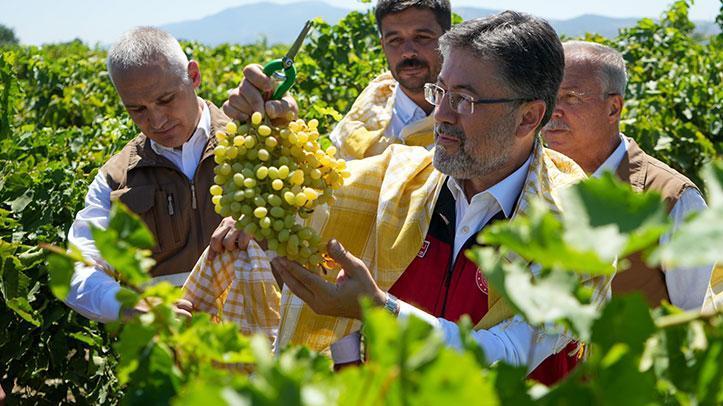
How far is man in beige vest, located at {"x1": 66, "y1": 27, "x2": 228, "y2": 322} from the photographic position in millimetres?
2912

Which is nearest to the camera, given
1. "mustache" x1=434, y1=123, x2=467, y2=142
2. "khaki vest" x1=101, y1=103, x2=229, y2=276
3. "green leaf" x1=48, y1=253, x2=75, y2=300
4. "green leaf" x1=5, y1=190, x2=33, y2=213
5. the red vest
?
"green leaf" x1=48, y1=253, x2=75, y2=300

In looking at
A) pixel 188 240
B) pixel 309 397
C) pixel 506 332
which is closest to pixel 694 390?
pixel 309 397

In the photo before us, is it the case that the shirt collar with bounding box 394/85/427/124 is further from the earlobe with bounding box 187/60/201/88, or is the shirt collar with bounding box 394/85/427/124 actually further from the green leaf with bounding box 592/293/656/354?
the green leaf with bounding box 592/293/656/354

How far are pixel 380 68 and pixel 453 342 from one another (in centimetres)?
488

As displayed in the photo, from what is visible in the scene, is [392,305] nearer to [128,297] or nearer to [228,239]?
[228,239]

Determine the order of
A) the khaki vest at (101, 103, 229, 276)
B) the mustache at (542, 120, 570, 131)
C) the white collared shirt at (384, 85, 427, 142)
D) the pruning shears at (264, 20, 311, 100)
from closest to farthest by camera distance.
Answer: the pruning shears at (264, 20, 311, 100) → the khaki vest at (101, 103, 229, 276) → the mustache at (542, 120, 570, 131) → the white collared shirt at (384, 85, 427, 142)

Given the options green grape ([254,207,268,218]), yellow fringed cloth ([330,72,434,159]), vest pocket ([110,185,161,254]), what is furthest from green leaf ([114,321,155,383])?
yellow fringed cloth ([330,72,434,159])

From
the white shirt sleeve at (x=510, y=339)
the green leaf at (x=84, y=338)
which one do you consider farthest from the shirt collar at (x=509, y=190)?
the green leaf at (x=84, y=338)

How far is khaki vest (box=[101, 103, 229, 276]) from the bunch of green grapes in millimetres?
932

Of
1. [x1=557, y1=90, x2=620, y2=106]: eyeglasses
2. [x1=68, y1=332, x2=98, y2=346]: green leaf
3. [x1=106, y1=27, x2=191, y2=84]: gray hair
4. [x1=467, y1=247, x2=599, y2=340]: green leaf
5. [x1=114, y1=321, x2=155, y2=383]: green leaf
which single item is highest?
[x1=467, y1=247, x2=599, y2=340]: green leaf

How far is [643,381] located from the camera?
835 millimetres

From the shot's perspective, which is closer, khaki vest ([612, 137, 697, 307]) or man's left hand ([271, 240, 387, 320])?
man's left hand ([271, 240, 387, 320])

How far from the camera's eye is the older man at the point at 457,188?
2.29 metres

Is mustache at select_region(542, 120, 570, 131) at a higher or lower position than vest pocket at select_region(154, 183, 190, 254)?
higher
